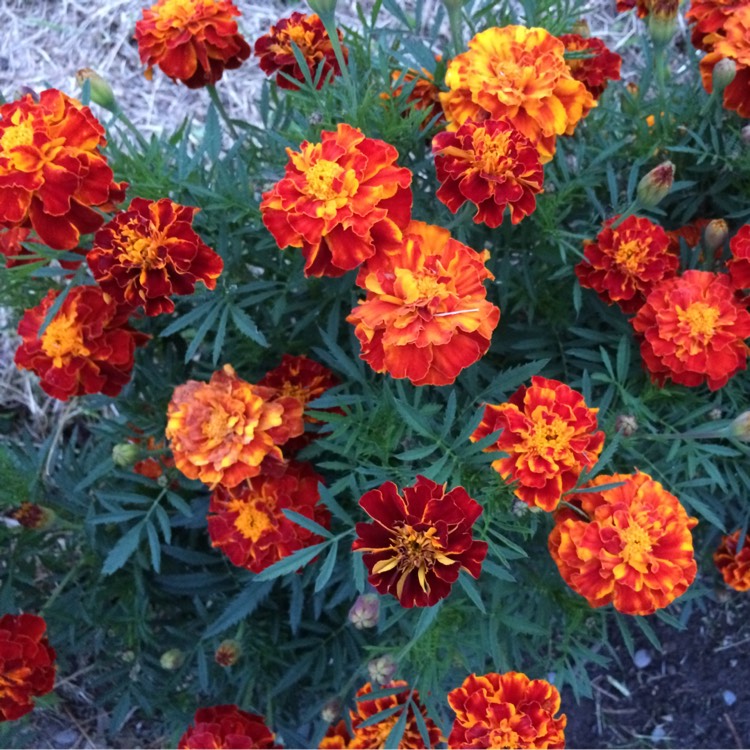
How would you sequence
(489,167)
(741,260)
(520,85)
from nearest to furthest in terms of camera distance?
1. (489,167)
2. (520,85)
3. (741,260)

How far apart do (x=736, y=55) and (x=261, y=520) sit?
3.85 feet

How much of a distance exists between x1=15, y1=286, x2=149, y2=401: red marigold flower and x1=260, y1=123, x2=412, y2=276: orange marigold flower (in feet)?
1.34

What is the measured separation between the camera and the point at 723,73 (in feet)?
4.39

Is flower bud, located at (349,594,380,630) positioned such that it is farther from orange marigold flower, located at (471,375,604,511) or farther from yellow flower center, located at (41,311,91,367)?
yellow flower center, located at (41,311,91,367)

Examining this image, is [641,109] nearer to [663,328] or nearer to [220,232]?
[663,328]

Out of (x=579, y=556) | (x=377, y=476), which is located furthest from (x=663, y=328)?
(x=377, y=476)

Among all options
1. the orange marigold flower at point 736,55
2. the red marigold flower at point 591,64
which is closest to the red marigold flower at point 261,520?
the red marigold flower at point 591,64

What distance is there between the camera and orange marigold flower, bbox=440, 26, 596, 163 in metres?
1.24

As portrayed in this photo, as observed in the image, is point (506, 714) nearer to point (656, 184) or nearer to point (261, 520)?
point (261, 520)

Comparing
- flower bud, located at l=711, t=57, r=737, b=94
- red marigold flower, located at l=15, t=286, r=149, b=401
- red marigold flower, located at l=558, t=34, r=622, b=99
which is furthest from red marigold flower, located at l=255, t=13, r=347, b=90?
flower bud, located at l=711, t=57, r=737, b=94

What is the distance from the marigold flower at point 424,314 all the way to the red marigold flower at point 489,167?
121mm

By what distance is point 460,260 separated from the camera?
1.08m

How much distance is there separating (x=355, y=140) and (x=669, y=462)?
846 millimetres

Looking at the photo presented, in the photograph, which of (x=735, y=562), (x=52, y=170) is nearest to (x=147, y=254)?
(x=52, y=170)
